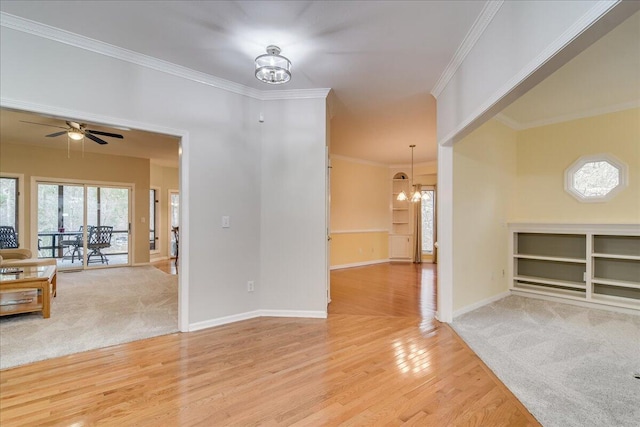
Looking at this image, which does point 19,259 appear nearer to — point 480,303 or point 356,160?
point 356,160

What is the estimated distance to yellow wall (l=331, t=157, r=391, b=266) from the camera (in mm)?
7344

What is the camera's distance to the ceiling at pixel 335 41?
2189mm

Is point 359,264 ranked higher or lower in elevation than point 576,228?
lower

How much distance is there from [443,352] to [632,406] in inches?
46.5

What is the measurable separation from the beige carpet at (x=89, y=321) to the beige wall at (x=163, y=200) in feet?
11.3

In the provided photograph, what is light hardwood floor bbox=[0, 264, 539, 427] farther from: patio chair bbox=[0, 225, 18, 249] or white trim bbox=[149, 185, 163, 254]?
white trim bbox=[149, 185, 163, 254]

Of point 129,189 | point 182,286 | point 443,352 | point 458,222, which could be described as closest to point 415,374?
point 443,352

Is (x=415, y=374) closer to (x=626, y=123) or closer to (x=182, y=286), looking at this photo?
(x=182, y=286)

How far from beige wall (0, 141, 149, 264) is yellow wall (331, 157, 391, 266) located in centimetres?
506

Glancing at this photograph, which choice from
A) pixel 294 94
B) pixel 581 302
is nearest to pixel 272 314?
pixel 294 94

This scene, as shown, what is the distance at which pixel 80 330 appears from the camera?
3.14 metres

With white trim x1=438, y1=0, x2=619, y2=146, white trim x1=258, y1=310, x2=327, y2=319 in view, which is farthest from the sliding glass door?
white trim x1=438, y1=0, x2=619, y2=146

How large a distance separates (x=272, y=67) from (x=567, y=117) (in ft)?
14.5

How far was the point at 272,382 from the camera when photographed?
218 centimetres
